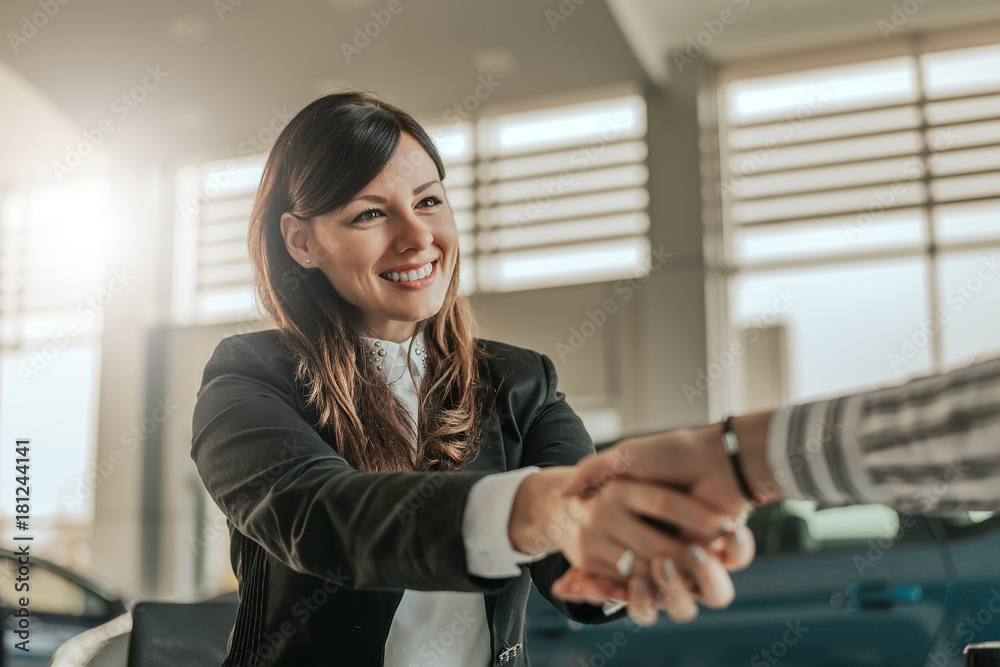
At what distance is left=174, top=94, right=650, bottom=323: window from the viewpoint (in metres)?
5.93

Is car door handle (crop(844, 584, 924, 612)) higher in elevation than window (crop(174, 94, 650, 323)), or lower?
lower

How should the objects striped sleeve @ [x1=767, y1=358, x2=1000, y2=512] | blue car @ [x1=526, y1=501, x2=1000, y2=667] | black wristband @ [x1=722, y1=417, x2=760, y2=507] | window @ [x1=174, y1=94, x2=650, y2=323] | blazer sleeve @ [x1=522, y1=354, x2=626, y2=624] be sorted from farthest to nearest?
window @ [x1=174, y1=94, x2=650, y2=323] < blue car @ [x1=526, y1=501, x2=1000, y2=667] < blazer sleeve @ [x1=522, y1=354, x2=626, y2=624] < black wristband @ [x1=722, y1=417, x2=760, y2=507] < striped sleeve @ [x1=767, y1=358, x2=1000, y2=512]

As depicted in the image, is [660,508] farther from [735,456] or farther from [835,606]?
[835,606]

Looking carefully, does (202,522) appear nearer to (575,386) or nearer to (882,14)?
(575,386)

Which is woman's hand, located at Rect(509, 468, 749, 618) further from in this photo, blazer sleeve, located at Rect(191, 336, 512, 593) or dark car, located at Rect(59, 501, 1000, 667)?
dark car, located at Rect(59, 501, 1000, 667)

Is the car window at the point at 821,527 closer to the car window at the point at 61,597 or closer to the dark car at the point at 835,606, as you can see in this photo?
the dark car at the point at 835,606

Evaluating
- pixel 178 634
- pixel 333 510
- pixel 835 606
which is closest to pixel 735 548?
pixel 333 510

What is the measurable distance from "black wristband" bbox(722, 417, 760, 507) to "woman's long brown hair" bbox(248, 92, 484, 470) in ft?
1.50

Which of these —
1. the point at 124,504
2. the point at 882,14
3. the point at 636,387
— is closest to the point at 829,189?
the point at 882,14

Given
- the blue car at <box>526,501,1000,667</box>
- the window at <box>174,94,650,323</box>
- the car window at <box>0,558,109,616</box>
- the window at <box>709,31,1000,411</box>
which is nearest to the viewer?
the blue car at <box>526,501,1000,667</box>

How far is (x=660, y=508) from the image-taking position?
721 mm

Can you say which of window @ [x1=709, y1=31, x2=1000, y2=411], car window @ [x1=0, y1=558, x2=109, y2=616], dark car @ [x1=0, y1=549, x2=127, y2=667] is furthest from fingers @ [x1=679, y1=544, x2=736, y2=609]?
window @ [x1=709, y1=31, x2=1000, y2=411]

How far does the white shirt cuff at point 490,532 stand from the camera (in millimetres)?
715

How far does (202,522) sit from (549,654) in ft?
17.5
